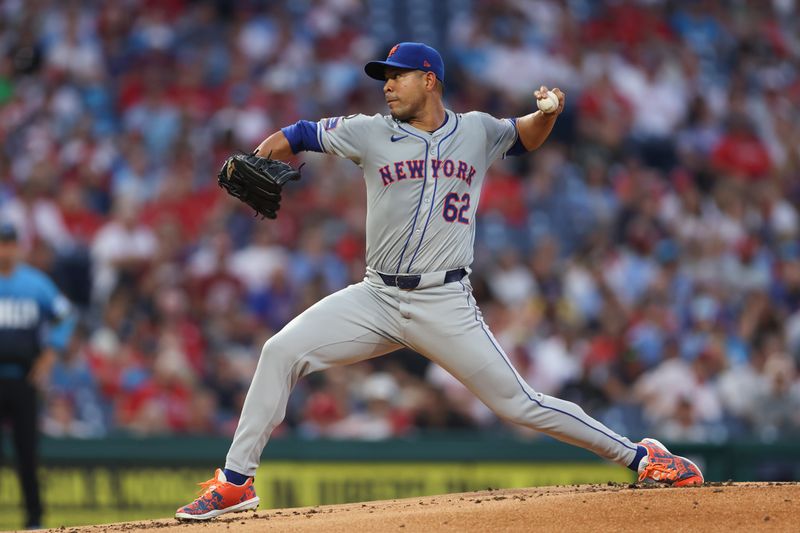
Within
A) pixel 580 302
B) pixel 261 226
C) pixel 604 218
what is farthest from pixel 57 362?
pixel 604 218

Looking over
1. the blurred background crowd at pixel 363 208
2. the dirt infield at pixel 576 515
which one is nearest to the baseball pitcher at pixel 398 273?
the dirt infield at pixel 576 515

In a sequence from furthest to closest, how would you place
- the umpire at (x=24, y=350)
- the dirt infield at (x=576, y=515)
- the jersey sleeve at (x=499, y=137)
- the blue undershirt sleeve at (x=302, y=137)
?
the umpire at (x=24, y=350) < the jersey sleeve at (x=499, y=137) < the blue undershirt sleeve at (x=302, y=137) < the dirt infield at (x=576, y=515)

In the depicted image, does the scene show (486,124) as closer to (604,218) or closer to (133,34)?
(604,218)

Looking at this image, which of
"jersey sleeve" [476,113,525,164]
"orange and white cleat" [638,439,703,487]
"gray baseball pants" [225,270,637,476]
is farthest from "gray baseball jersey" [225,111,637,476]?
"orange and white cleat" [638,439,703,487]

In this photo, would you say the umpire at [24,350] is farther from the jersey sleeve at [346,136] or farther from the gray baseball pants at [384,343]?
the jersey sleeve at [346,136]

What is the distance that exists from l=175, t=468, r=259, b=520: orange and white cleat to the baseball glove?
1.17 m

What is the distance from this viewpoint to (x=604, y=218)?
12.9 metres

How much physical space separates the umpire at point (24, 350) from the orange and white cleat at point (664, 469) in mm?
4022

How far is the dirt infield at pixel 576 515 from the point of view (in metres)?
5.20

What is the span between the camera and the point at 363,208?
480 inches

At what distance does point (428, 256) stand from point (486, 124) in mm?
669

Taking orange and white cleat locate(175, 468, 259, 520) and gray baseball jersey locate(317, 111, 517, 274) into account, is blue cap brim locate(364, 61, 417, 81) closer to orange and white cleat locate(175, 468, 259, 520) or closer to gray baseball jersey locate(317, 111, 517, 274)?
gray baseball jersey locate(317, 111, 517, 274)

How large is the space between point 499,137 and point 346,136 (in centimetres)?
70

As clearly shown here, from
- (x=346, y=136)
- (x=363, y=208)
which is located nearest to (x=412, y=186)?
(x=346, y=136)
